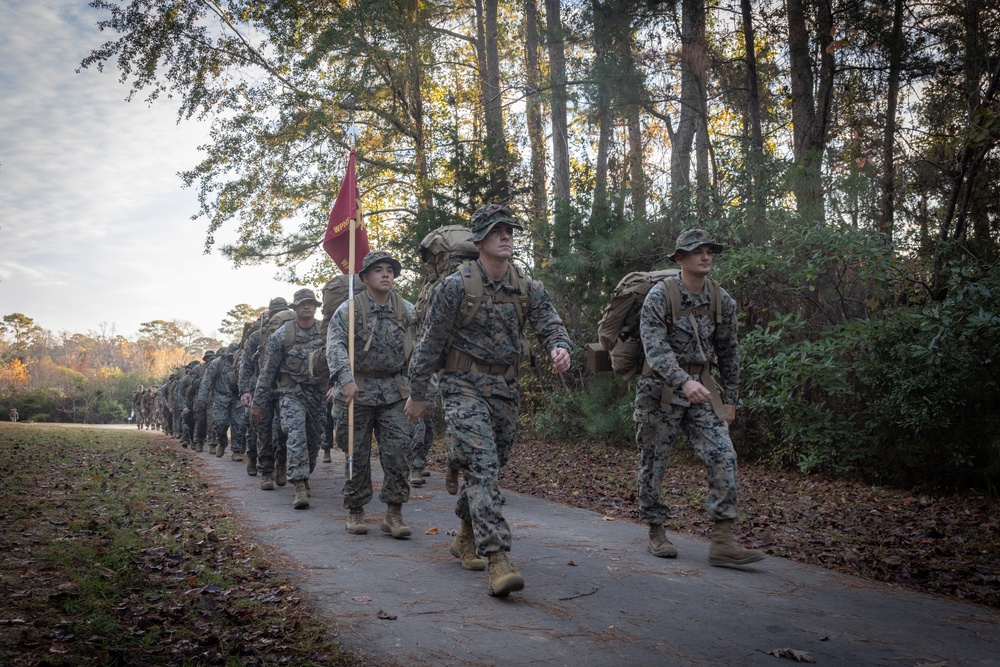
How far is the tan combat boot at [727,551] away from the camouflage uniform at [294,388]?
5.60 meters

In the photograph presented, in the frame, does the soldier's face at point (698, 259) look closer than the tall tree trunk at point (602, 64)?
Yes

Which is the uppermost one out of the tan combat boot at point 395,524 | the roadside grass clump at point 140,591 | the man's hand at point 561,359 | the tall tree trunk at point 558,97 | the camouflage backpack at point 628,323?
the tall tree trunk at point 558,97

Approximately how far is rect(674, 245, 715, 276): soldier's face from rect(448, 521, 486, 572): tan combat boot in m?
2.54

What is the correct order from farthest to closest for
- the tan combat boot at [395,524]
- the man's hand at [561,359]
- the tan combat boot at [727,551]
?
the tan combat boot at [395,524] → the tan combat boot at [727,551] → the man's hand at [561,359]

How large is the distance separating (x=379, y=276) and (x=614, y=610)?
4.15 metres

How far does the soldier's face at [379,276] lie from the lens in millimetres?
7766

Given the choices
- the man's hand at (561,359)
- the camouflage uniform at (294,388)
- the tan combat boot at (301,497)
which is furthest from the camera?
the camouflage uniform at (294,388)

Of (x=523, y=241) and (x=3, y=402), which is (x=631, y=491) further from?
(x=3, y=402)

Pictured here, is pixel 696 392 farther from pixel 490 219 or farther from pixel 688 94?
pixel 688 94

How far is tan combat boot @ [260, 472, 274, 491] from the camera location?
36.7ft

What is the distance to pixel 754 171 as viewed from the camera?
40.0 feet

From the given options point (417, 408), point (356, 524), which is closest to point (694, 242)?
point (417, 408)

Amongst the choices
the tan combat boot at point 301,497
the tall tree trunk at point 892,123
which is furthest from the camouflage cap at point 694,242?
the tall tree trunk at point 892,123

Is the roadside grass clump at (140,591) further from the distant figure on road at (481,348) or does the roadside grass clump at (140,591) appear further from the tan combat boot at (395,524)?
the distant figure on road at (481,348)
